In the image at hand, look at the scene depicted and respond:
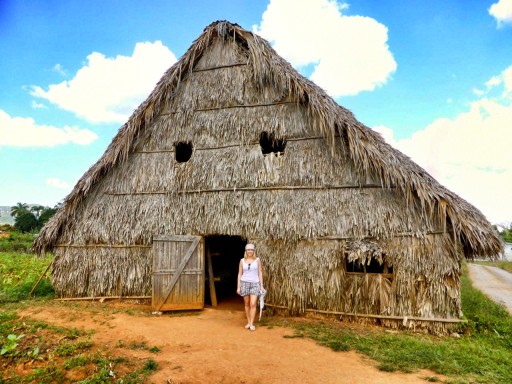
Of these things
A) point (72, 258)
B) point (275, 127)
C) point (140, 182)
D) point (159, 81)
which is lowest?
point (72, 258)

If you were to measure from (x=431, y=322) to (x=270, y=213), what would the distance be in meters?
4.04

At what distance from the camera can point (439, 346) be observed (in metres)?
5.69

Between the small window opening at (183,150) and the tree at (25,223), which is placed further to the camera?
the tree at (25,223)

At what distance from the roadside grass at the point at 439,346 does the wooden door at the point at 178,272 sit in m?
2.08

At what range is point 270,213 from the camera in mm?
7473

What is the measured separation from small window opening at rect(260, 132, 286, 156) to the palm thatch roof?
94 centimetres

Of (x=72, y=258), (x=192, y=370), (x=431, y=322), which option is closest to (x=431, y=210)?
(x=431, y=322)

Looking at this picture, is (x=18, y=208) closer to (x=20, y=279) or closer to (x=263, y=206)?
(x=20, y=279)

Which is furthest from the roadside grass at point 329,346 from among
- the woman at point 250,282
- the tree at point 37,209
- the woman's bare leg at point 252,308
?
the tree at point 37,209

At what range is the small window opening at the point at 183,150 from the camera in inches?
333

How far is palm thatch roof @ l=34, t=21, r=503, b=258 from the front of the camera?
646 cm

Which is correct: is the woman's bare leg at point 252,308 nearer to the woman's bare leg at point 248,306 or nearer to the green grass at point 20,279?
the woman's bare leg at point 248,306

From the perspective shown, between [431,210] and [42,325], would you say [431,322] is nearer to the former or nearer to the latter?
[431,210]

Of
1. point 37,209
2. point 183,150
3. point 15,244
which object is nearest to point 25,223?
point 37,209
